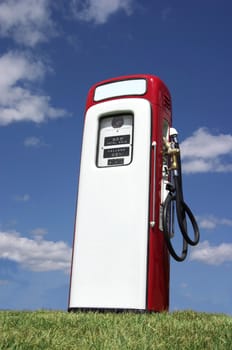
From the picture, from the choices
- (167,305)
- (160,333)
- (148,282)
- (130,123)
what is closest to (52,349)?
(160,333)

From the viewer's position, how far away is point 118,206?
598cm

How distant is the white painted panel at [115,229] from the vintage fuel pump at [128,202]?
0.04 feet

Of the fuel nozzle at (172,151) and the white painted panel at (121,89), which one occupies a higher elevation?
the white painted panel at (121,89)

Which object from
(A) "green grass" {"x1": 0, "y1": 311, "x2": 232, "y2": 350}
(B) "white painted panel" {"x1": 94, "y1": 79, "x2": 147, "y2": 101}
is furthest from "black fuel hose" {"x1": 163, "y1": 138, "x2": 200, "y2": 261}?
(A) "green grass" {"x1": 0, "y1": 311, "x2": 232, "y2": 350}

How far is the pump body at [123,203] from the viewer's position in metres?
5.79

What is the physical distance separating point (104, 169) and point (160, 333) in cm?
256

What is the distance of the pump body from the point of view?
579 cm

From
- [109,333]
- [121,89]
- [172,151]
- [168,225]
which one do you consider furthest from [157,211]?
[109,333]

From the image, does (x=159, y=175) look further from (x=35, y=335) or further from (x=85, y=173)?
(x=35, y=335)

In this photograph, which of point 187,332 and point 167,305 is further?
point 167,305

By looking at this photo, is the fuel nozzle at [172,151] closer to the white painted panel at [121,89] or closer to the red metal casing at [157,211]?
the red metal casing at [157,211]

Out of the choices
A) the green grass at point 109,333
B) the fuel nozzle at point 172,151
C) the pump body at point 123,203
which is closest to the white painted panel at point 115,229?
the pump body at point 123,203

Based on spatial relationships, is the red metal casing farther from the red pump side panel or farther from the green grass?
the green grass

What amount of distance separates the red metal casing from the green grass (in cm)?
84
